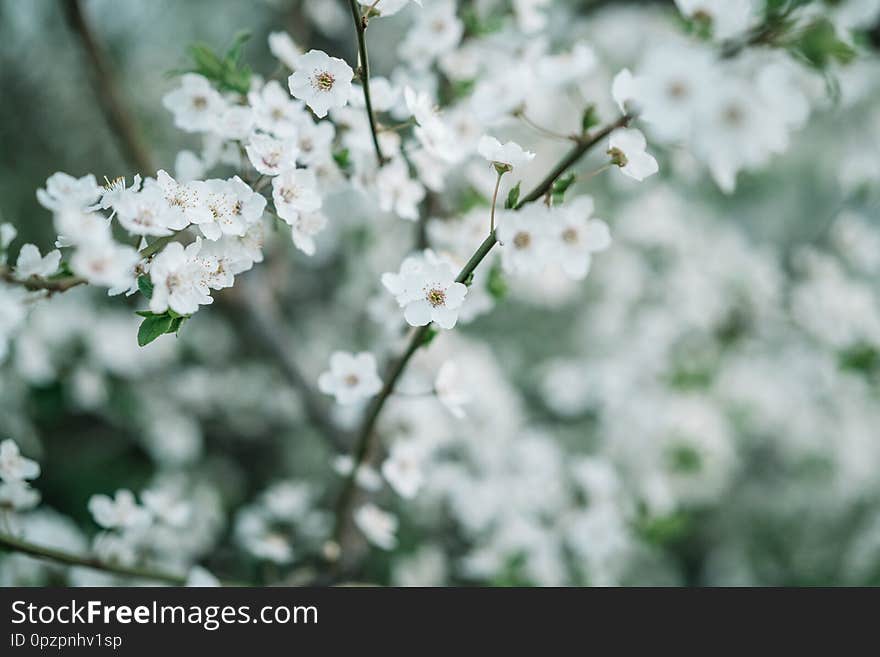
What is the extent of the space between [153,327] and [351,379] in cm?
44

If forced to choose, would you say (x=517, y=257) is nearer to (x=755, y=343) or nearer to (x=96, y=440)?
(x=755, y=343)

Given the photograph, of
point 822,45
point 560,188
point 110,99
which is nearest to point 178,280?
point 560,188

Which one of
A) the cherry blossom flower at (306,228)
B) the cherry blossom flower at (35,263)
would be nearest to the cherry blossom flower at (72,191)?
the cherry blossom flower at (35,263)

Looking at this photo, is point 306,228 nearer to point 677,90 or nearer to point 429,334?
point 429,334

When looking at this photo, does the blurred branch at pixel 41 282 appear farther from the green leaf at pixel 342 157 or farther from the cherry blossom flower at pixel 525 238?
the cherry blossom flower at pixel 525 238

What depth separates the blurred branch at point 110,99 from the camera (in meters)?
2.02

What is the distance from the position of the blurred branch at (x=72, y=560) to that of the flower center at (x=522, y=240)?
1.00 metres

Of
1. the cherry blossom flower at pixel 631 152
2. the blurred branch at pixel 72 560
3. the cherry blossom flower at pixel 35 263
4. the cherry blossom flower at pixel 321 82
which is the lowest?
the blurred branch at pixel 72 560

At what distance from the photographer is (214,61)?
3.82 feet

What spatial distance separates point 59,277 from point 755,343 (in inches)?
105

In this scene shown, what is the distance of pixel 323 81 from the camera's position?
3.44ft

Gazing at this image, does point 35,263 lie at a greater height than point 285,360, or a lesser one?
lesser

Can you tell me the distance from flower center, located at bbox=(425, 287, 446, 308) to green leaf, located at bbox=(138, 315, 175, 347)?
39cm
